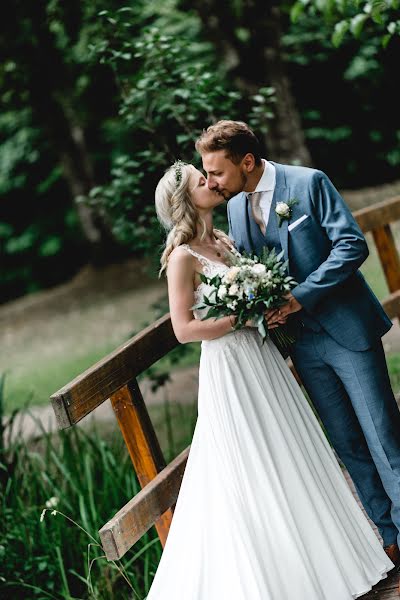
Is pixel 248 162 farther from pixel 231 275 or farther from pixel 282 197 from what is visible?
pixel 231 275

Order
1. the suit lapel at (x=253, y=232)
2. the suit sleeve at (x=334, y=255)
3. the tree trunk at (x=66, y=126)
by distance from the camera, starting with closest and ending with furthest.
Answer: the suit sleeve at (x=334, y=255) → the suit lapel at (x=253, y=232) → the tree trunk at (x=66, y=126)

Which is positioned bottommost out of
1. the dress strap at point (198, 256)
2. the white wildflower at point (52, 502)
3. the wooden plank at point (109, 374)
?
the white wildflower at point (52, 502)

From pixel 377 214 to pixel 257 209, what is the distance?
6.20 feet

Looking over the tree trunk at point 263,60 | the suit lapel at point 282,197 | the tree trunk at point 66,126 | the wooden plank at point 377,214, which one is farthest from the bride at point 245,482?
the tree trunk at point 66,126

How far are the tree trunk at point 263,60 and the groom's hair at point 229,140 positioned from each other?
643 cm

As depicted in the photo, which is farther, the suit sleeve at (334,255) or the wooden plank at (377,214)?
the wooden plank at (377,214)

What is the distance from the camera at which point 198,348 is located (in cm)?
954

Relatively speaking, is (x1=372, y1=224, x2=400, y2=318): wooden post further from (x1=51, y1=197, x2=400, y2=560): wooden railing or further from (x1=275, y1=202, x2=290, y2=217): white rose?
(x1=275, y1=202, x2=290, y2=217): white rose

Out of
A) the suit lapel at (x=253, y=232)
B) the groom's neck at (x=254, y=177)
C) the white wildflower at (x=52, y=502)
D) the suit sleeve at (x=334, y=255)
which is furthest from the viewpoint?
the white wildflower at (x=52, y=502)

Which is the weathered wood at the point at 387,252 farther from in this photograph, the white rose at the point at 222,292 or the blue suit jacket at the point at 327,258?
the white rose at the point at 222,292

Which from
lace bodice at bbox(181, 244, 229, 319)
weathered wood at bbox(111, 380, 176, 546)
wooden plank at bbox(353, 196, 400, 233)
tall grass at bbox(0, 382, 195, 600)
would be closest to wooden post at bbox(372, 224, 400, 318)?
wooden plank at bbox(353, 196, 400, 233)

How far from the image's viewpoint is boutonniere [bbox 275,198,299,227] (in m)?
3.33

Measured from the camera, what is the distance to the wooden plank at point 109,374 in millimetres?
3121

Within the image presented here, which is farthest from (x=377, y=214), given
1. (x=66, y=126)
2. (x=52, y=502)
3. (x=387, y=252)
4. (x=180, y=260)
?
(x=66, y=126)
